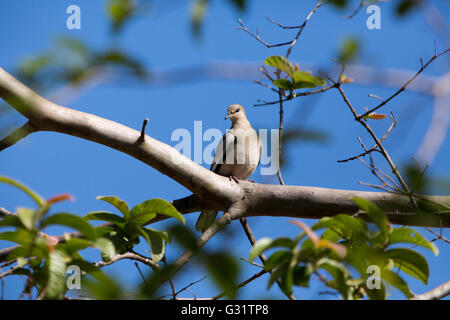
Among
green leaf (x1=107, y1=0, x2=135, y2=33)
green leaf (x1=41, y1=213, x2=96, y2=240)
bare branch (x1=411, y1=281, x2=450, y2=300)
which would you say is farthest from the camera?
bare branch (x1=411, y1=281, x2=450, y2=300)

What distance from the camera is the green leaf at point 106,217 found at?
104 inches

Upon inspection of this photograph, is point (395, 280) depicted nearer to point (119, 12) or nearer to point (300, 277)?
point (300, 277)

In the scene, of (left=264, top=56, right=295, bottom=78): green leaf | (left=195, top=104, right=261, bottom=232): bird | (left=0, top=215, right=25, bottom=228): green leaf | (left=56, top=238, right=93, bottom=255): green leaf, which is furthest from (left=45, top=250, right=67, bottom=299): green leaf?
(left=195, top=104, right=261, bottom=232): bird

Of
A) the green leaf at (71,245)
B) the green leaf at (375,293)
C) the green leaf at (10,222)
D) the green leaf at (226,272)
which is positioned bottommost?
the green leaf at (226,272)

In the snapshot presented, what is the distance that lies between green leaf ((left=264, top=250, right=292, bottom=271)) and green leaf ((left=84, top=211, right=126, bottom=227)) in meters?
1.11

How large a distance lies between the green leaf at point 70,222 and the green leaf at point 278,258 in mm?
873

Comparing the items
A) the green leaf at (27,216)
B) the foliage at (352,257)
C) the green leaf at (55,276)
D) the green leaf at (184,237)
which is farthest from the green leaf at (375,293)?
the green leaf at (27,216)

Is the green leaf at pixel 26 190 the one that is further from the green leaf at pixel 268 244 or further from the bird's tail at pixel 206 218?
the bird's tail at pixel 206 218

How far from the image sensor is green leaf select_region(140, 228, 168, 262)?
2570mm

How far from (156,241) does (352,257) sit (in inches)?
48.9

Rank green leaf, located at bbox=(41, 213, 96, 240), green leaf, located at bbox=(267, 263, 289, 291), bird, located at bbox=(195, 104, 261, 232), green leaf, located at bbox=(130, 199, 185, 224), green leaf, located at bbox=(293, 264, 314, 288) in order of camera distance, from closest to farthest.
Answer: green leaf, located at bbox=(41, 213, 96, 240)
green leaf, located at bbox=(267, 263, 289, 291)
green leaf, located at bbox=(293, 264, 314, 288)
green leaf, located at bbox=(130, 199, 185, 224)
bird, located at bbox=(195, 104, 261, 232)

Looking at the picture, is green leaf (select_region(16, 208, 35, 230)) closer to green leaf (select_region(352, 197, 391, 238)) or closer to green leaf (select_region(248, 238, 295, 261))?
green leaf (select_region(248, 238, 295, 261))
